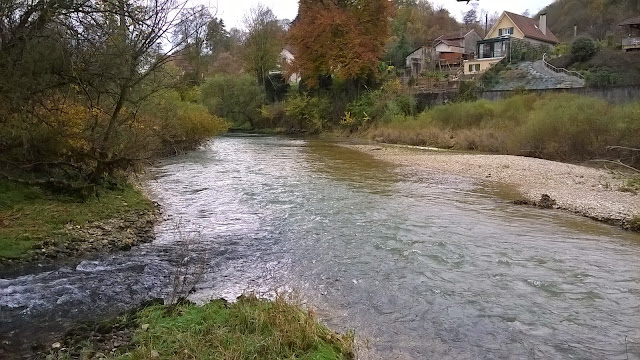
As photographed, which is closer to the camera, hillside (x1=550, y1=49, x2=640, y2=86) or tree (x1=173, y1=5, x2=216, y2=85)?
tree (x1=173, y1=5, x2=216, y2=85)

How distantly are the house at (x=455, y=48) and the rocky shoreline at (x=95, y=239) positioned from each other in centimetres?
5185

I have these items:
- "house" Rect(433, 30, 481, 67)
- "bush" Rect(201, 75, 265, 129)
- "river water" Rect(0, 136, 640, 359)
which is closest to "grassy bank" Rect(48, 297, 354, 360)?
"river water" Rect(0, 136, 640, 359)

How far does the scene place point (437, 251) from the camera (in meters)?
9.88

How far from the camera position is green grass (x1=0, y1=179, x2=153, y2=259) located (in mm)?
9047

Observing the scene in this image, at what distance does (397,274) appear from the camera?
28.0ft

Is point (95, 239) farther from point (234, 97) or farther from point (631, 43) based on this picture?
point (631, 43)

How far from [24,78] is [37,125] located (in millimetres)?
2341

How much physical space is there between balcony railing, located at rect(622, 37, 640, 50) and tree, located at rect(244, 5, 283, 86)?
32975 mm

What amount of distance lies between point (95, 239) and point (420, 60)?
171ft

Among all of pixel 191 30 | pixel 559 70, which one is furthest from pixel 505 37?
pixel 191 30

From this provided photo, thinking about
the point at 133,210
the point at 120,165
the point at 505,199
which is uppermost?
the point at 120,165

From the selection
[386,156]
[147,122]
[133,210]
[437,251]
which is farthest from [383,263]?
[386,156]

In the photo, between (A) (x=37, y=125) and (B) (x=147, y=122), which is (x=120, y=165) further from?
(B) (x=147, y=122)

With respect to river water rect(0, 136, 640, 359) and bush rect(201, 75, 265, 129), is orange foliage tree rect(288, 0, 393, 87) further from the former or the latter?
river water rect(0, 136, 640, 359)
